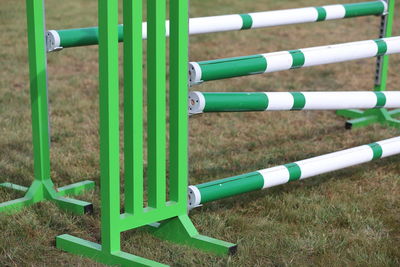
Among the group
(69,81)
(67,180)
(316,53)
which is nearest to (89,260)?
(67,180)

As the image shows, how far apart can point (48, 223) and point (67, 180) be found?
601 millimetres

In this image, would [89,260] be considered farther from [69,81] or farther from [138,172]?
[69,81]

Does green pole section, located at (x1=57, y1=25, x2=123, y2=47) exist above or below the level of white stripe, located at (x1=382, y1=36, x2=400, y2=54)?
above

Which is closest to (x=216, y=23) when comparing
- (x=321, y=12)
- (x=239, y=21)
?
(x=239, y=21)

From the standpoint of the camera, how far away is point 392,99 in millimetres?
3518

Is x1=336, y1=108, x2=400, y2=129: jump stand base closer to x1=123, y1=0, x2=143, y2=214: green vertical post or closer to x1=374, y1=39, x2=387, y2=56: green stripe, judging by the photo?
x1=374, y1=39, x2=387, y2=56: green stripe

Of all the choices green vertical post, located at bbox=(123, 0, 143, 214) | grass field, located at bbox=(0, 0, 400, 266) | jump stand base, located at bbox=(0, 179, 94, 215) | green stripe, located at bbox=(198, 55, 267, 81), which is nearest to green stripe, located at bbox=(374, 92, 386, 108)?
grass field, located at bbox=(0, 0, 400, 266)

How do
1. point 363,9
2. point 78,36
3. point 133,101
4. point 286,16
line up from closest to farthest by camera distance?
point 133,101 → point 78,36 → point 286,16 → point 363,9

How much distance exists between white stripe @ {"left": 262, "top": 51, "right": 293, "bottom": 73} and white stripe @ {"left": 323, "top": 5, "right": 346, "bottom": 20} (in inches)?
58.7

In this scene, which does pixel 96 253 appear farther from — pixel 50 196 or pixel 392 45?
pixel 392 45

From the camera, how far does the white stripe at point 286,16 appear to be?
14.3ft

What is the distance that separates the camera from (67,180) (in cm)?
373

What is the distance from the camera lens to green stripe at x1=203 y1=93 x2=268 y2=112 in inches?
111

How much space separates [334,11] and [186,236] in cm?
219
